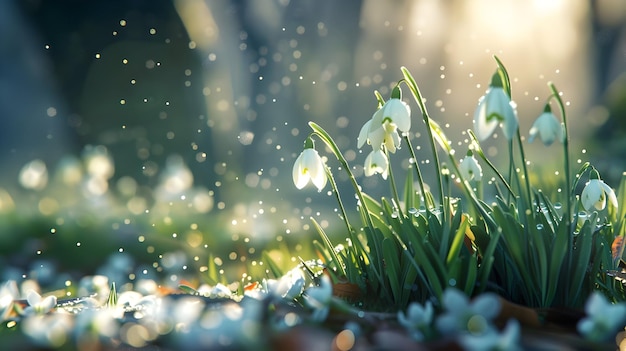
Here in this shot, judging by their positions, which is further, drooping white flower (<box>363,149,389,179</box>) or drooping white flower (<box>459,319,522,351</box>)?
drooping white flower (<box>363,149,389,179</box>)

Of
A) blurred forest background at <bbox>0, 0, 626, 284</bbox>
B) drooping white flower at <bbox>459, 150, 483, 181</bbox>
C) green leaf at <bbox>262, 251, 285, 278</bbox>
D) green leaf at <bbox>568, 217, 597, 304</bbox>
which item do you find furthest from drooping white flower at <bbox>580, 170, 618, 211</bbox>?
blurred forest background at <bbox>0, 0, 626, 284</bbox>

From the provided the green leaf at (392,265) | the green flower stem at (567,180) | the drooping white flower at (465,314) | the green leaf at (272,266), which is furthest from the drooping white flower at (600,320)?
the green leaf at (272,266)

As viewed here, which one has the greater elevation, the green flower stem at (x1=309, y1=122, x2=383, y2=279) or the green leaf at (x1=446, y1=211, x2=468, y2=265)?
the green flower stem at (x1=309, y1=122, x2=383, y2=279)

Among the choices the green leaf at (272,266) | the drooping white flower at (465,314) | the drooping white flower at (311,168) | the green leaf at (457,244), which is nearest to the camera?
the drooping white flower at (465,314)

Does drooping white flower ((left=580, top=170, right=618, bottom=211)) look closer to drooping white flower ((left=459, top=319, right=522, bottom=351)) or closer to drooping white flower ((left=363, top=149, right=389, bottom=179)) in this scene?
drooping white flower ((left=363, top=149, right=389, bottom=179))

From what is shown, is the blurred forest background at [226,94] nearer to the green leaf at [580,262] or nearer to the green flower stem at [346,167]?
the green flower stem at [346,167]

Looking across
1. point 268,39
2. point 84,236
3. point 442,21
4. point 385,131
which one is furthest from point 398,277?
point 268,39

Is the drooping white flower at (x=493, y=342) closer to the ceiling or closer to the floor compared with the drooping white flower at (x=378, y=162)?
closer to the floor

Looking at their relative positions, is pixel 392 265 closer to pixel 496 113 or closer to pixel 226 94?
pixel 496 113

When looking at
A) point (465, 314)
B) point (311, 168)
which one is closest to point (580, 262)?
point (465, 314)
